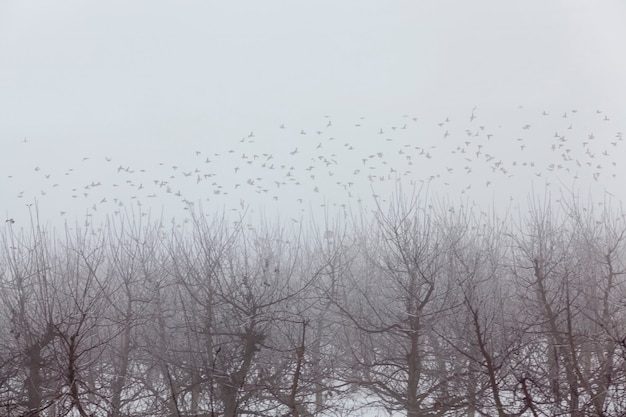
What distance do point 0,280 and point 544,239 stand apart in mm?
12490

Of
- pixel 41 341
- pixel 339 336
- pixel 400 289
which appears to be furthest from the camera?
pixel 339 336

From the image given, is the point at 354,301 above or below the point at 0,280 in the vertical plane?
above

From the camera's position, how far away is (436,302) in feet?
56.3

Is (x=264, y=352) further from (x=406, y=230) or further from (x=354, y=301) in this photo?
(x=354, y=301)

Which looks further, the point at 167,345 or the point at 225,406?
the point at 167,345

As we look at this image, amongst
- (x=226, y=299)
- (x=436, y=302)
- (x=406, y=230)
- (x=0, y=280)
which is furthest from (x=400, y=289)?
(x=0, y=280)

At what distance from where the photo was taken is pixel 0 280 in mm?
15680

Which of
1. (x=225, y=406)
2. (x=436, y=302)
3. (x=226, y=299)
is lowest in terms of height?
(x=225, y=406)

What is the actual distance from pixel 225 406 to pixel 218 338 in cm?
253

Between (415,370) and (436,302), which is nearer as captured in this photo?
(415,370)

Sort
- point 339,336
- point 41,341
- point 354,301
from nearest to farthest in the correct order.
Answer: point 41,341
point 339,336
point 354,301

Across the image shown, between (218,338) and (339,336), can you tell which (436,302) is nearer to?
(339,336)

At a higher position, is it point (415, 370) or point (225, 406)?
point (415, 370)

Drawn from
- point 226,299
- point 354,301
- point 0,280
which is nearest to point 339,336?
point 354,301
